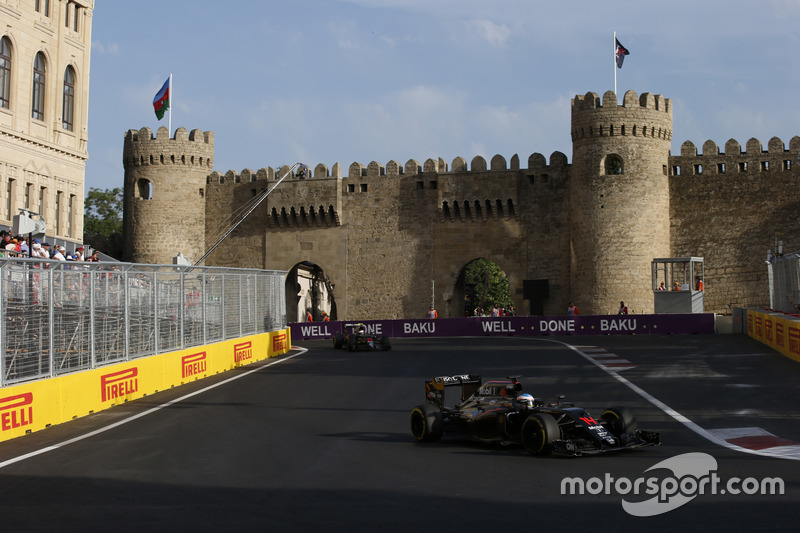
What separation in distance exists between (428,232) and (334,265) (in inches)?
221

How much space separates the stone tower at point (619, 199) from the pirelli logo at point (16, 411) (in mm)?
32647

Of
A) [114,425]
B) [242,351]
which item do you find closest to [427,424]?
[114,425]

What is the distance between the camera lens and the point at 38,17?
36.0m

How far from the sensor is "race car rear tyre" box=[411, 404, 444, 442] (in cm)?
1146

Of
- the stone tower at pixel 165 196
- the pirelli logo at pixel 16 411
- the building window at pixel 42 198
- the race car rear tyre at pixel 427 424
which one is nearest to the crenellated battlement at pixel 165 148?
the stone tower at pixel 165 196

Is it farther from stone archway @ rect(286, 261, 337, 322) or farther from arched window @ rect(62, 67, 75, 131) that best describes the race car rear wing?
stone archway @ rect(286, 261, 337, 322)

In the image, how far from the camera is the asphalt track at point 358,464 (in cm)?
747

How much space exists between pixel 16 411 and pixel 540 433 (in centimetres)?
748

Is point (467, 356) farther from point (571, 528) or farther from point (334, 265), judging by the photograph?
point (334, 265)

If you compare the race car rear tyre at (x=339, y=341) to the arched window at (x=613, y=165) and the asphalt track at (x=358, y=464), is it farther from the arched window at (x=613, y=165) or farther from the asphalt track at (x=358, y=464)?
the arched window at (x=613, y=165)

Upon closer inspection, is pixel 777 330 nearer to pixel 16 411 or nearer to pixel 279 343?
pixel 279 343

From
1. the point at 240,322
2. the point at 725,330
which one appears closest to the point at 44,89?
the point at 240,322

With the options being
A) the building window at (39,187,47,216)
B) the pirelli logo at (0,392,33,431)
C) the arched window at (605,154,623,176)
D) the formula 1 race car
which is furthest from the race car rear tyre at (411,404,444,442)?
the arched window at (605,154,623,176)

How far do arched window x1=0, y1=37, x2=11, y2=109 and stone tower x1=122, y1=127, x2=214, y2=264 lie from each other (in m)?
16.5
